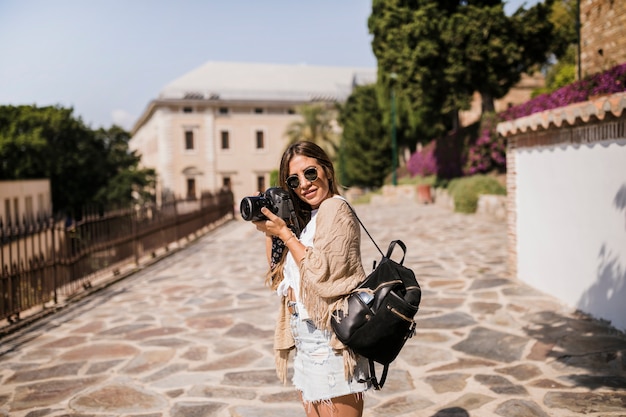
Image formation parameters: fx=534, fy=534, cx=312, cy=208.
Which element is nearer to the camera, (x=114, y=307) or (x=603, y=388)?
(x=603, y=388)

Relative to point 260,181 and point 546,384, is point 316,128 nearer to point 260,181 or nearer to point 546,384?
point 260,181

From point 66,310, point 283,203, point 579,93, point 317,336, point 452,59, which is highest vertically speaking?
point 452,59

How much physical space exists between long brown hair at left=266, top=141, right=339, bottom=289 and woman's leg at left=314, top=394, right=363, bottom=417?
2.09 ft

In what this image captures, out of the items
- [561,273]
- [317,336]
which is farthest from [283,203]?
[561,273]

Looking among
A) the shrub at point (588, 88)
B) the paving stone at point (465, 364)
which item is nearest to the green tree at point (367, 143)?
the shrub at point (588, 88)

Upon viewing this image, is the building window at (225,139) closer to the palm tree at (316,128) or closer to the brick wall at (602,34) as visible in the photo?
the palm tree at (316,128)

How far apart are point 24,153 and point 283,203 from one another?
39.1 m

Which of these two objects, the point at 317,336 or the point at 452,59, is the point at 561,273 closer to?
the point at 317,336

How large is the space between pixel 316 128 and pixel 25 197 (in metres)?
20.2

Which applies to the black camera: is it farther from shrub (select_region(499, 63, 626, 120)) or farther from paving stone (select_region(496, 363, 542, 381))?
shrub (select_region(499, 63, 626, 120))

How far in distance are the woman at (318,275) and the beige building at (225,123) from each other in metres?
41.1

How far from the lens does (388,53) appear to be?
22.3 m

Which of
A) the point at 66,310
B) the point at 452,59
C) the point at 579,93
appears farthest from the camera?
the point at 452,59

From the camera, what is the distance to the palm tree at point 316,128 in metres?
40.2
